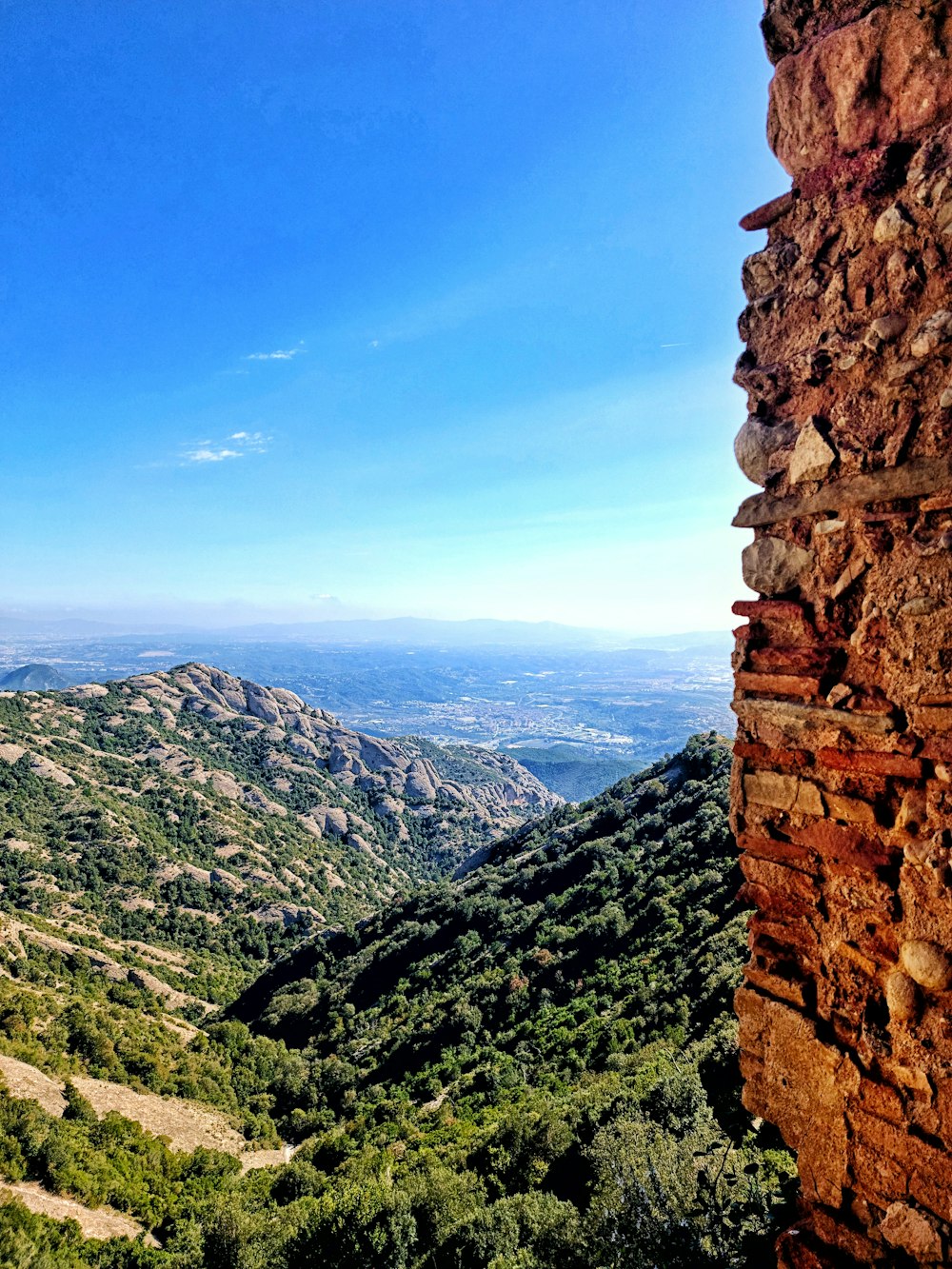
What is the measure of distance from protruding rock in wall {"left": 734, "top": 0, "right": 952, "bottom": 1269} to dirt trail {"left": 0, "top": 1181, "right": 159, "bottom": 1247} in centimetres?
2785

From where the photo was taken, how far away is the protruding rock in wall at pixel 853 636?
94.1 inches

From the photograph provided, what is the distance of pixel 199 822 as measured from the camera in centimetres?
7538

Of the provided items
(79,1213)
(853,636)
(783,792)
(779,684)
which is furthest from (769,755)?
(79,1213)

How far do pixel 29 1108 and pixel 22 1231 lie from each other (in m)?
9.06

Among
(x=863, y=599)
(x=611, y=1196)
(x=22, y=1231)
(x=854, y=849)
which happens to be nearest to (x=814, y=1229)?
(x=854, y=849)

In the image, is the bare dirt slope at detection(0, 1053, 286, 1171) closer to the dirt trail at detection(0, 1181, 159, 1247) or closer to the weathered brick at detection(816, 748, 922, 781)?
the dirt trail at detection(0, 1181, 159, 1247)

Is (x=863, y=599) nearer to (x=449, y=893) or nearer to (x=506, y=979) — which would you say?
(x=506, y=979)

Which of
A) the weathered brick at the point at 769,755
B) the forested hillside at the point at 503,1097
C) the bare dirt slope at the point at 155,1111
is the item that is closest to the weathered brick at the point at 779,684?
the weathered brick at the point at 769,755

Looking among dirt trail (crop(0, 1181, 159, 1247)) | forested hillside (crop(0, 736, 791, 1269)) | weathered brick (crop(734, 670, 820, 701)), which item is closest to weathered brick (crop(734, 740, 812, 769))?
weathered brick (crop(734, 670, 820, 701))

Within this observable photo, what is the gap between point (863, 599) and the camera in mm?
2584

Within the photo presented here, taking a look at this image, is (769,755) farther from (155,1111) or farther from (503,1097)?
(155,1111)

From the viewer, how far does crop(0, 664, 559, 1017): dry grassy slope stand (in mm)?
57594

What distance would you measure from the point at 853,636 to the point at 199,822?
82.9 metres

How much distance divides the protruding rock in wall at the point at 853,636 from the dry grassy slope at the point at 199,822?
5669cm
